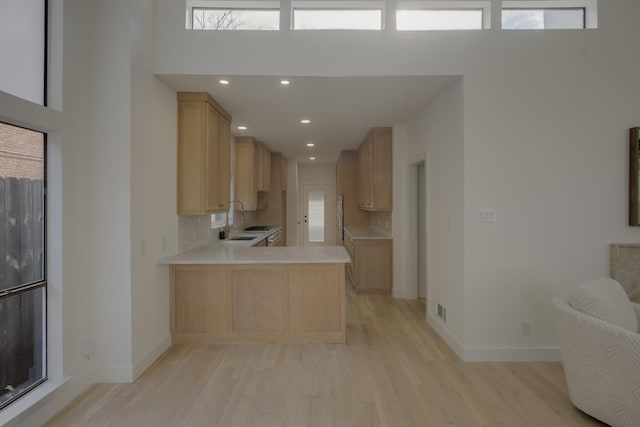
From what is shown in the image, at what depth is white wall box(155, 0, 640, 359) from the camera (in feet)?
9.66

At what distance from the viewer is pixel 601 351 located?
6.40 ft

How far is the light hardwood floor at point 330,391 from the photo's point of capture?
2127 millimetres

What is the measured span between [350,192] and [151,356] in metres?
5.14

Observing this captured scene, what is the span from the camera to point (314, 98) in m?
3.59

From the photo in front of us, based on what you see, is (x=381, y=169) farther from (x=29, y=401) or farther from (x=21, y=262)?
(x=29, y=401)

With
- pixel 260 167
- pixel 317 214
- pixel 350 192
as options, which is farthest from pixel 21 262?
pixel 317 214

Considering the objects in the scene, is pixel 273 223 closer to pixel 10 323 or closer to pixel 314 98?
pixel 314 98

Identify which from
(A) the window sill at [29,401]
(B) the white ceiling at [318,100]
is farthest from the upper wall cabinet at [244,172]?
(A) the window sill at [29,401]

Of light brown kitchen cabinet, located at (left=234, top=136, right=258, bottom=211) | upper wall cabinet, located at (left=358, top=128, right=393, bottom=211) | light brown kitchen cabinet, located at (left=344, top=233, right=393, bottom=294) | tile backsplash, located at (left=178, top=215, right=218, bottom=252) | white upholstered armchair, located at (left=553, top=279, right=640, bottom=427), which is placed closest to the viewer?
white upholstered armchair, located at (left=553, top=279, right=640, bottom=427)

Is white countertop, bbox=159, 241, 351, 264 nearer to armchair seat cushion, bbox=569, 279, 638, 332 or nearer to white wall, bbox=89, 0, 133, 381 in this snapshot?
white wall, bbox=89, 0, 133, 381

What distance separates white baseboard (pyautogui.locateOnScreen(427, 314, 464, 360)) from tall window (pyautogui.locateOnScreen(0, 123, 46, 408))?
3241mm

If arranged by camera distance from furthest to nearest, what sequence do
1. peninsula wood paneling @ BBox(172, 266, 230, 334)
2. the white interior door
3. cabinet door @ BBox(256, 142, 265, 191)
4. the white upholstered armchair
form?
1. the white interior door
2. cabinet door @ BBox(256, 142, 265, 191)
3. peninsula wood paneling @ BBox(172, 266, 230, 334)
4. the white upholstered armchair

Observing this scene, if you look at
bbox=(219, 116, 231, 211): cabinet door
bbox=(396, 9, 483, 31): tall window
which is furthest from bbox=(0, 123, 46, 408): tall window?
bbox=(396, 9, 483, 31): tall window

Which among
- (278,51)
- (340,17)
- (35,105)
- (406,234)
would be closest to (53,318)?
(35,105)
